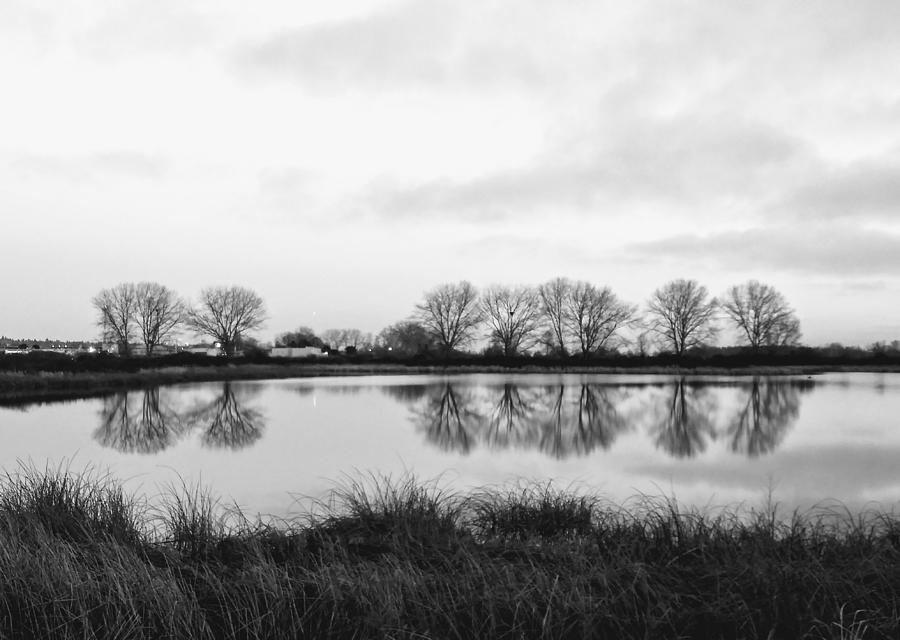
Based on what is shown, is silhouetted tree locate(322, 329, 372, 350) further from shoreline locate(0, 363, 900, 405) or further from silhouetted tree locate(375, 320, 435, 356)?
shoreline locate(0, 363, 900, 405)

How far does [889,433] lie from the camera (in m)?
14.5

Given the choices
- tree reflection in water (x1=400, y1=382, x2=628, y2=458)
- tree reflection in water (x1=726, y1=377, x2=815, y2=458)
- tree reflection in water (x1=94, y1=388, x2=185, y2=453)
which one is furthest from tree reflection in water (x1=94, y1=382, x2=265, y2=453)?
tree reflection in water (x1=726, y1=377, x2=815, y2=458)

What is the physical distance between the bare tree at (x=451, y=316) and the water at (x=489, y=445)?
50.0m

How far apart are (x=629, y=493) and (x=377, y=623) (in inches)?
218

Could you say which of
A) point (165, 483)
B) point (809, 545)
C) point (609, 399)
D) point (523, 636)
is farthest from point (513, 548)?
point (609, 399)

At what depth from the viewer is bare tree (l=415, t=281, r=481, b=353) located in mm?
74375

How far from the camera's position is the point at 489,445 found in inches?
531

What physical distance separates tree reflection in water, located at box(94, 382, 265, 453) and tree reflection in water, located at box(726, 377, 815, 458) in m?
10.4

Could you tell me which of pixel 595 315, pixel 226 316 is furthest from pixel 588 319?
pixel 226 316

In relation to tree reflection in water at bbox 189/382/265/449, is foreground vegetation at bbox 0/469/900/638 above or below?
above

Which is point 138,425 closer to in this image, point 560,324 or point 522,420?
point 522,420

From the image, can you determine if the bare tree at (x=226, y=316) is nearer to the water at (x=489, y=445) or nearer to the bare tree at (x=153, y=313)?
the bare tree at (x=153, y=313)

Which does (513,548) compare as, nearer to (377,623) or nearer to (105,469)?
(377,623)

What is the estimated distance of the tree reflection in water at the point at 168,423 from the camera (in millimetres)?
13938
